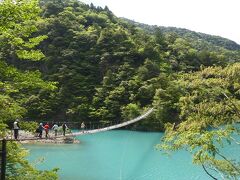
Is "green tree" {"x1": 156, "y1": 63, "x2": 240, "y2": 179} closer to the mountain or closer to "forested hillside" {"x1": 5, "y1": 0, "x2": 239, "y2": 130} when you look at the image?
"forested hillside" {"x1": 5, "y1": 0, "x2": 239, "y2": 130}

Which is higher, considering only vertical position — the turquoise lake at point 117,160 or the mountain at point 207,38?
the mountain at point 207,38

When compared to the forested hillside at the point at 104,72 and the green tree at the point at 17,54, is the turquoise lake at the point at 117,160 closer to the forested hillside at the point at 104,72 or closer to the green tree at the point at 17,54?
the forested hillside at the point at 104,72

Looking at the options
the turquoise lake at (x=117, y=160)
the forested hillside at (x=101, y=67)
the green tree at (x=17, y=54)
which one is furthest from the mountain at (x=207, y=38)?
the green tree at (x=17, y=54)

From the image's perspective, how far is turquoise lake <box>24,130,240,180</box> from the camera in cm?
1809

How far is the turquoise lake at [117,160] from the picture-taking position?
18094 mm

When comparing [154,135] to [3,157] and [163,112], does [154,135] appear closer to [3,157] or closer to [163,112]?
[163,112]

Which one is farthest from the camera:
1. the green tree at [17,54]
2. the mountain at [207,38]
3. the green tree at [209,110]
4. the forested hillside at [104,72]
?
the mountain at [207,38]

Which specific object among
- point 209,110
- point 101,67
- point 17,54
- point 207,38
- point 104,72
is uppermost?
point 207,38

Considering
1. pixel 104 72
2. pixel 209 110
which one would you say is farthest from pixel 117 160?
pixel 104 72

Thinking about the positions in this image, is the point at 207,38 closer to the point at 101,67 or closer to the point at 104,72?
the point at 101,67

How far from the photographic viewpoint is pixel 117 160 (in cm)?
2236

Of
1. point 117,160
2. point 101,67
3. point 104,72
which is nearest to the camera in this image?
point 117,160

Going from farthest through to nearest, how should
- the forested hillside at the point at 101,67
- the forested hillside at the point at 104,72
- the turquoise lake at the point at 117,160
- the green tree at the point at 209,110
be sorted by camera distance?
the forested hillside at the point at 101,67 → the forested hillside at the point at 104,72 → the turquoise lake at the point at 117,160 → the green tree at the point at 209,110

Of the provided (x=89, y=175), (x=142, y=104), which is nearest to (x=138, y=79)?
(x=142, y=104)
